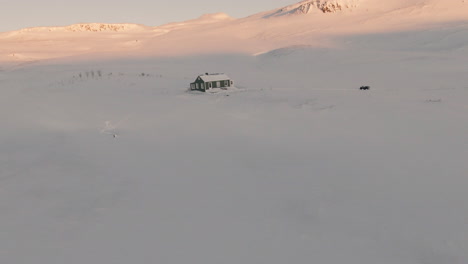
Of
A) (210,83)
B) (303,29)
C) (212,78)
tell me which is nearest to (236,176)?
(210,83)

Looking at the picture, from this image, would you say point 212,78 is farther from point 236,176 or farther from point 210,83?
point 236,176

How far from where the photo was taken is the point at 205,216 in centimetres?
807

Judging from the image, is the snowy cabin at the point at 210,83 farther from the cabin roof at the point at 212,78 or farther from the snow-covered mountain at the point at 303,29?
the snow-covered mountain at the point at 303,29

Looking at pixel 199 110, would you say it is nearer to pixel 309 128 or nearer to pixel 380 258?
pixel 309 128

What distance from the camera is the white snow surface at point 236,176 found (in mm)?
6840

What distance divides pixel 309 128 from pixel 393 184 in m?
5.96

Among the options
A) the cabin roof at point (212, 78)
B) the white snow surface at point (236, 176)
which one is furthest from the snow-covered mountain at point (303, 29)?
the white snow surface at point (236, 176)

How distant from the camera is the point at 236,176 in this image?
33.6 feet

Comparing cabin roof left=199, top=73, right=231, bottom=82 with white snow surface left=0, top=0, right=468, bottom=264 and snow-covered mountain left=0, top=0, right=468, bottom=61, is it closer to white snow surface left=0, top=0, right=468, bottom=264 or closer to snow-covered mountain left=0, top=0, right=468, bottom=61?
white snow surface left=0, top=0, right=468, bottom=264

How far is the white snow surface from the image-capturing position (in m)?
6.84

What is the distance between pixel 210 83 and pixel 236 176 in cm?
2077

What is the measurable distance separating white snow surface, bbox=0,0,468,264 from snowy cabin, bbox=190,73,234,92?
3.77 m

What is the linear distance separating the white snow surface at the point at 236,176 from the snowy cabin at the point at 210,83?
12.4ft

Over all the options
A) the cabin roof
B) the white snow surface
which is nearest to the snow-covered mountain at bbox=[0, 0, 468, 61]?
the cabin roof
